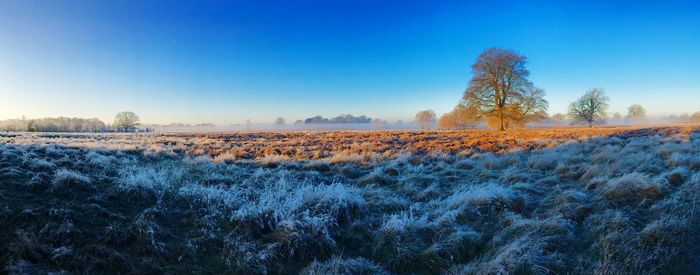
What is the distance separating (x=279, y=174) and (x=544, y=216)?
20.2 ft

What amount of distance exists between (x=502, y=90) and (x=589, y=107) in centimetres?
3525

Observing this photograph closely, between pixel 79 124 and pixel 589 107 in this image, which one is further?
pixel 79 124

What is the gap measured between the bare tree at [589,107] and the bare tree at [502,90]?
101ft

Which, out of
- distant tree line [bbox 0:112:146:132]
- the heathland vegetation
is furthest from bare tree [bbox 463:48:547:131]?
distant tree line [bbox 0:112:146:132]

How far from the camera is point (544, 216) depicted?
5.03 meters

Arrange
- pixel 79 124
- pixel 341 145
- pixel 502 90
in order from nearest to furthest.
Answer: pixel 341 145, pixel 502 90, pixel 79 124

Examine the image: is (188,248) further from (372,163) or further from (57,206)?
(372,163)

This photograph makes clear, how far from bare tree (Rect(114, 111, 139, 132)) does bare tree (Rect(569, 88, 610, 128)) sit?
105 m

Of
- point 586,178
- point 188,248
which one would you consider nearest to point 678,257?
point 586,178

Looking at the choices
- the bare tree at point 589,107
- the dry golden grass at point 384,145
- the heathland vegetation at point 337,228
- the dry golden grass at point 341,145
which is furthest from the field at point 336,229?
the bare tree at point 589,107

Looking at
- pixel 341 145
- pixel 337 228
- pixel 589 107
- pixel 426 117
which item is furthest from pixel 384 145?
pixel 426 117

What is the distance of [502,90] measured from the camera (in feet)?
93.5

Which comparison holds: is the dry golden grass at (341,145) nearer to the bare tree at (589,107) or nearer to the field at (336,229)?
the field at (336,229)

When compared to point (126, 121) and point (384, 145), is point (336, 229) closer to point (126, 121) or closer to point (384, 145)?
point (384, 145)
